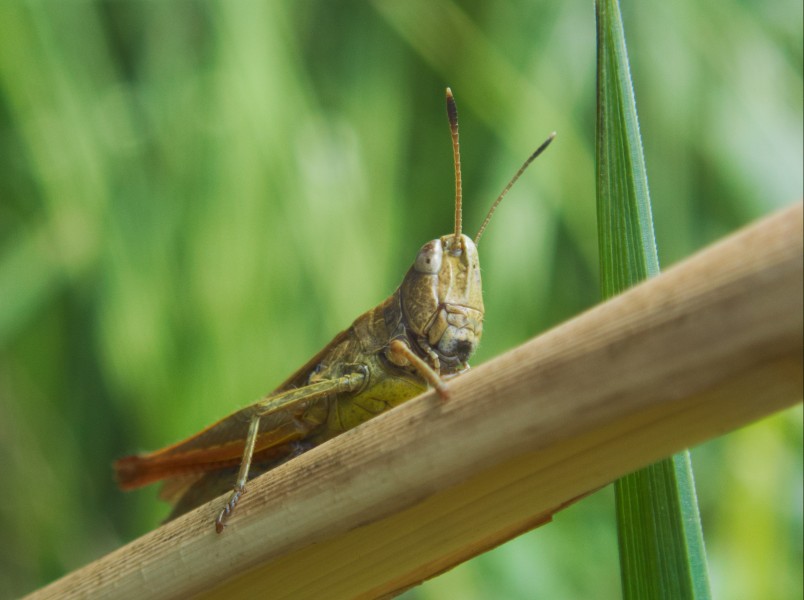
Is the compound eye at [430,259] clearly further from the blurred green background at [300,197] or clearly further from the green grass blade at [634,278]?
the blurred green background at [300,197]

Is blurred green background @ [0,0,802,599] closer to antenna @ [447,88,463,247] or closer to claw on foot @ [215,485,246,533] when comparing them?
antenna @ [447,88,463,247]

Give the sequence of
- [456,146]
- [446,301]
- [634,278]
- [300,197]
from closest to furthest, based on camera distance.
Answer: [634,278] < [456,146] < [446,301] < [300,197]

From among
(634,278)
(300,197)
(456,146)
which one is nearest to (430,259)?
(456,146)

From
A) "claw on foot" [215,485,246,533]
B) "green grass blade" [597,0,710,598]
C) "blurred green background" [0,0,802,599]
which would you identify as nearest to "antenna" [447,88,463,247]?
"green grass blade" [597,0,710,598]

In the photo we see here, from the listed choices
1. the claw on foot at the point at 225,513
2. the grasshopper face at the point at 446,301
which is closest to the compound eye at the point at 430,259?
the grasshopper face at the point at 446,301

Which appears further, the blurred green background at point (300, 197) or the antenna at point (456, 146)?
the blurred green background at point (300, 197)

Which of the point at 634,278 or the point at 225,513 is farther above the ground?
the point at 634,278

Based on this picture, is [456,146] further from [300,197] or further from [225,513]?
[300,197]
